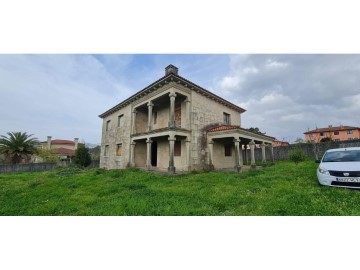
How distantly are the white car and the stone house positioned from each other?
562 centimetres

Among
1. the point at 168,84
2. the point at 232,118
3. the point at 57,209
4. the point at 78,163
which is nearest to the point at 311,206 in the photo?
the point at 57,209

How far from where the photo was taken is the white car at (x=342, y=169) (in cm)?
563

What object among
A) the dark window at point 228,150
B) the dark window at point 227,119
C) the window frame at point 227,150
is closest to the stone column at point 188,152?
the window frame at point 227,150

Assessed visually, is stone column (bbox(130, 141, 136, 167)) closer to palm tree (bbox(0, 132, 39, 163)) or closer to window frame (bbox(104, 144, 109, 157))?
window frame (bbox(104, 144, 109, 157))

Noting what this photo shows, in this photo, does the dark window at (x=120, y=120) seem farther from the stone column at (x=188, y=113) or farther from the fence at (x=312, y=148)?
the fence at (x=312, y=148)

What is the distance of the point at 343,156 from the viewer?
684 cm

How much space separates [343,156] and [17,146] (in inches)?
1249

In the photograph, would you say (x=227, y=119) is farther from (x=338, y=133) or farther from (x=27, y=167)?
(x=338, y=133)

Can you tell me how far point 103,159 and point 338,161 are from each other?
20.9m

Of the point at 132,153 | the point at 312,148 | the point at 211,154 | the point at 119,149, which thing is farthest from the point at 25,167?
the point at 312,148

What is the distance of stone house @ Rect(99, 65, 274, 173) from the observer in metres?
12.6

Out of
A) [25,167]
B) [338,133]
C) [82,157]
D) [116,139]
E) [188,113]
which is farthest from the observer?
[338,133]

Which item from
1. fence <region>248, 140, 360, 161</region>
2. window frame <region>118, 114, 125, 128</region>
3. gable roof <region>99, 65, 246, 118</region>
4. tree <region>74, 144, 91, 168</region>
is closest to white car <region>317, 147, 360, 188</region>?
gable roof <region>99, 65, 246, 118</region>

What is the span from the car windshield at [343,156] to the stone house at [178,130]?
534 centimetres
